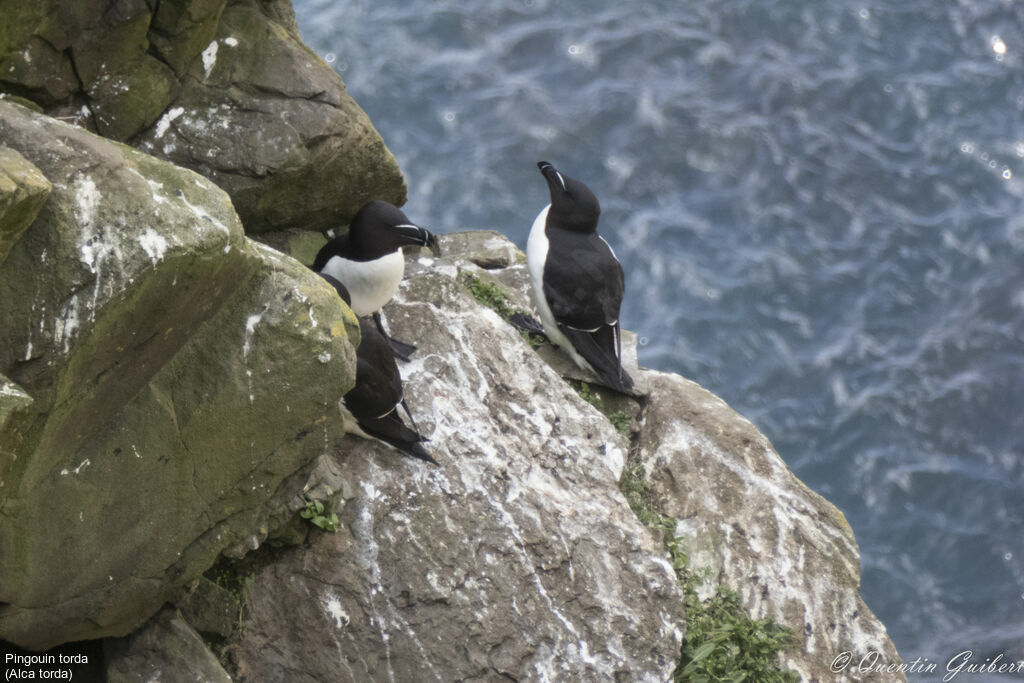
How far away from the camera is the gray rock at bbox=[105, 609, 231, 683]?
425 cm

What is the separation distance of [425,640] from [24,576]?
1.67 metres

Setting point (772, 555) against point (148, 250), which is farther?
point (772, 555)

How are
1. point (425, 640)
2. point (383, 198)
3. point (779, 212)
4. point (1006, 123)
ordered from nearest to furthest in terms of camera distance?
point (425, 640) < point (383, 198) < point (779, 212) < point (1006, 123)

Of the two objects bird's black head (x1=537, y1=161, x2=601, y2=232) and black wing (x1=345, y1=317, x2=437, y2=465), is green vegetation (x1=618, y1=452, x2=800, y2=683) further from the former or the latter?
bird's black head (x1=537, y1=161, x2=601, y2=232)

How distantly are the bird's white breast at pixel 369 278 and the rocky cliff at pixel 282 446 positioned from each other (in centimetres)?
30

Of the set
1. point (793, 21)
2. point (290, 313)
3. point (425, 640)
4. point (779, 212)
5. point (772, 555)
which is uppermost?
point (290, 313)

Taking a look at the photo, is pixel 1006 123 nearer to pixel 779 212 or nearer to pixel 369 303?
pixel 779 212

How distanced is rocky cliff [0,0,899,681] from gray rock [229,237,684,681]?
0.01 metres

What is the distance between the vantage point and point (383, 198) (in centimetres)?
661

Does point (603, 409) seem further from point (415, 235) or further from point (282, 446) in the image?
point (282, 446)

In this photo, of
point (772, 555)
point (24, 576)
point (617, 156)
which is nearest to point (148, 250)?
point (24, 576)

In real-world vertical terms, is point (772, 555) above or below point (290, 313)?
below

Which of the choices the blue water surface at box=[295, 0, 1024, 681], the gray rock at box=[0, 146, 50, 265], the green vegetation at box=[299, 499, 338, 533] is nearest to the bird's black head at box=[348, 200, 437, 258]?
the green vegetation at box=[299, 499, 338, 533]

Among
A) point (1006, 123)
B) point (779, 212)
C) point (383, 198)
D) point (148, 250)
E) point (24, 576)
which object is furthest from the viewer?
point (1006, 123)
